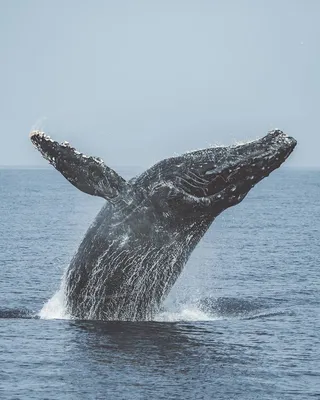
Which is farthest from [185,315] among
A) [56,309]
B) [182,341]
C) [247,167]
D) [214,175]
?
[247,167]

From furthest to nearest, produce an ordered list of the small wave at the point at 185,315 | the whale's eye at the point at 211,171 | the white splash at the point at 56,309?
the small wave at the point at 185,315 < the white splash at the point at 56,309 < the whale's eye at the point at 211,171

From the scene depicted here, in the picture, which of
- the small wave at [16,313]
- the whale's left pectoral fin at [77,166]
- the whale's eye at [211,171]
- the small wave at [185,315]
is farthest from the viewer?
the small wave at [16,313]

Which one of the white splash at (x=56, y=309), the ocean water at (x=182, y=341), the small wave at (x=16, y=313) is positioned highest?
the white splash at (x=56, y=309)

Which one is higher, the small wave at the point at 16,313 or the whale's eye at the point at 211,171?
the whale's eye at the point at 211,171

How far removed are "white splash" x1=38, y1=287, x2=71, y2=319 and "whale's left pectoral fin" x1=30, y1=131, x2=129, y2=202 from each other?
2516mm

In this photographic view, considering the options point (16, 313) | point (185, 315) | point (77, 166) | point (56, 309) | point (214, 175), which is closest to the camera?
point (77, 166)

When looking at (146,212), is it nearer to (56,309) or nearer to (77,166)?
(77,166)

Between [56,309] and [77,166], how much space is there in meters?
3.42

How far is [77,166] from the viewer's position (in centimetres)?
1784

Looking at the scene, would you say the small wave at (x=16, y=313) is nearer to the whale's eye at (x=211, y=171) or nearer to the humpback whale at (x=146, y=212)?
the humpback whale at (x=146, y=212)

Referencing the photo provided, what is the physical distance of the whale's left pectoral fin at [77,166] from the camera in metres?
17.7

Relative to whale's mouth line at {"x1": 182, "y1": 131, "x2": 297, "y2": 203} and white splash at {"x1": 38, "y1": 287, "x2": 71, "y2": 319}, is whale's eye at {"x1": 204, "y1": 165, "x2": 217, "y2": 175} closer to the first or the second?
whale's mouth line at {"x1": 182, "y1": 131, "x2": 297, "y2": 203}

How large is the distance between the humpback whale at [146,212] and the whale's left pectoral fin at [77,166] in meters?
0.02

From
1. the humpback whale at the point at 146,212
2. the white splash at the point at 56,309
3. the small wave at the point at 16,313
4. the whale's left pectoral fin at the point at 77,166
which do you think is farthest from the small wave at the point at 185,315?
the whale's left pectoral fin at the point at 77,166
